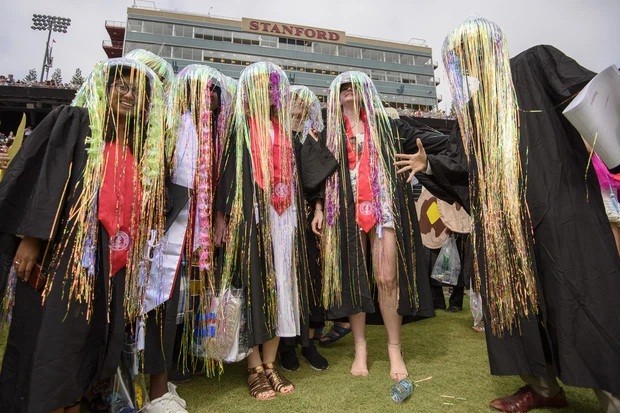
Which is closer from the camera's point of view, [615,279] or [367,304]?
[615,279]

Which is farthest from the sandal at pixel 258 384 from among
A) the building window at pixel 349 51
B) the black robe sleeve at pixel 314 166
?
the building window at pixel 349 51

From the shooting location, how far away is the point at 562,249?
5.30ft

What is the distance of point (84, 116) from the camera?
172 cm

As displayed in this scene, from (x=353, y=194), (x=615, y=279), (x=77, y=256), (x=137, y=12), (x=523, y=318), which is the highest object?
(x=137, y=12)

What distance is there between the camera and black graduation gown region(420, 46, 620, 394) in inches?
58.9

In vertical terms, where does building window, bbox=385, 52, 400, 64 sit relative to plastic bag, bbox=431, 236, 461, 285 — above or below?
above

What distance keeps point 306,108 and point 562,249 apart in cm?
214

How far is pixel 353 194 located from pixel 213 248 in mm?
971

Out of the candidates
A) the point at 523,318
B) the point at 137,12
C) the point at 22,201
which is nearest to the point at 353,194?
the point at 523,318

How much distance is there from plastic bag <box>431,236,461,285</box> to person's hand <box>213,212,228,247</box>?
3.10m

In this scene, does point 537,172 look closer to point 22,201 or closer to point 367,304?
point 367,304

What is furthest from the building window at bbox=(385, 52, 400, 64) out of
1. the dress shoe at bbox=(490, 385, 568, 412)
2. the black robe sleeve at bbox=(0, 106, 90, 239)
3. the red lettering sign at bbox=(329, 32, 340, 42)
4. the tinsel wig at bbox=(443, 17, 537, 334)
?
the black robe sleeve at bbox=(0, 106, 90, 239)

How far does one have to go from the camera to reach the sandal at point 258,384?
205 centimetres

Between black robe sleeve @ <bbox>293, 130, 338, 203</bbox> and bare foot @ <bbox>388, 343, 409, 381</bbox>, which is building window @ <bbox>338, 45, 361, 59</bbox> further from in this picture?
bare foot @ <bbox>388, 343, 409, 381</bbox>
